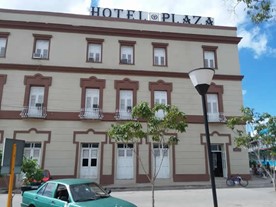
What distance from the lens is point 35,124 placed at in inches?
778

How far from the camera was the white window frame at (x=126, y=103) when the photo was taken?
68.6 ft

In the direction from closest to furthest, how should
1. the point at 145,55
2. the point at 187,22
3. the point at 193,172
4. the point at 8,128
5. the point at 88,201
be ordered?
the point at 88,201
the point at 8,128
the point at 193,172
the point at 145,55
the point at 187,22

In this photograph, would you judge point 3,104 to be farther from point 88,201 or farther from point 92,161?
point 88,201

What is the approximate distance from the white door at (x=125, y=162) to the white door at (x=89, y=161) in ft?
5.77

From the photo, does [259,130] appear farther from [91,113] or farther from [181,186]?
[91,113]

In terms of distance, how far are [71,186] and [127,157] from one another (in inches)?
528

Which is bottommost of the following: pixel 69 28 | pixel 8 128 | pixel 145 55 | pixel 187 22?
pixel 8 128

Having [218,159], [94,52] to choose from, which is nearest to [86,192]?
[94,52]

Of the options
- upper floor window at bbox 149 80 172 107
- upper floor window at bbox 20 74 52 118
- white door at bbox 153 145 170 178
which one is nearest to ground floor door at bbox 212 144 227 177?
white door at bbox 153 145 170 178

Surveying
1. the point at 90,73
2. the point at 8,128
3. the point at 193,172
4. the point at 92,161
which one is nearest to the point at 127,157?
the point at 92,161

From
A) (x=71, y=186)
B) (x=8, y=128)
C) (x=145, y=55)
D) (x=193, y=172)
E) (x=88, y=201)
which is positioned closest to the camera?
(x=88, y=201)

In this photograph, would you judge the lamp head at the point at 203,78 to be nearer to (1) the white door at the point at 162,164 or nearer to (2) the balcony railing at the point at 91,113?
(1) the white door at the point at 162,164

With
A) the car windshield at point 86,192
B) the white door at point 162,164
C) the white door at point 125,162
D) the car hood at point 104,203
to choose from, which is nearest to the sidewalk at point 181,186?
the white door at point 162,164

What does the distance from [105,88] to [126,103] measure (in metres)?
2.09
